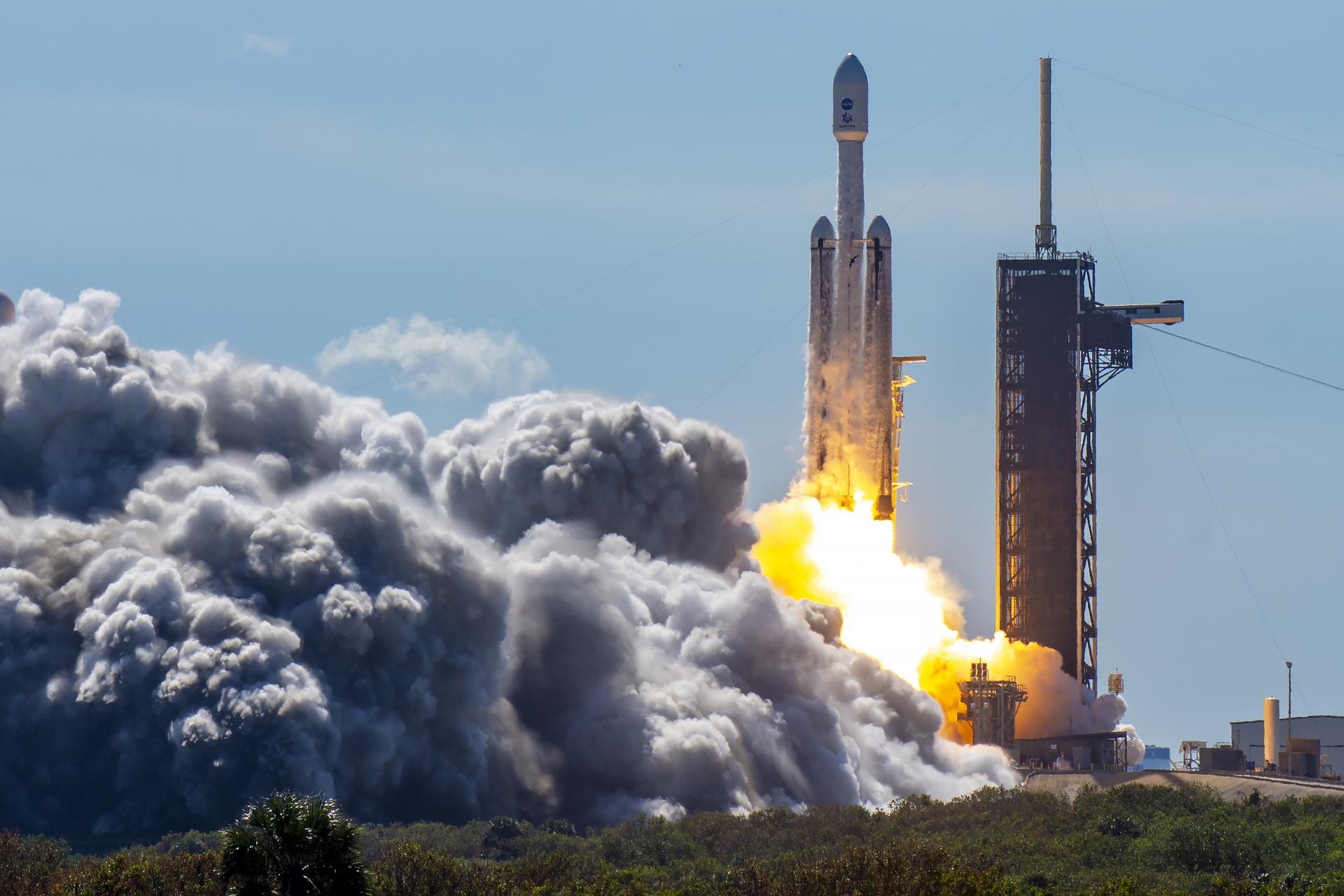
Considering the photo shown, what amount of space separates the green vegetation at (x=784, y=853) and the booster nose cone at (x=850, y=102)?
27.6 m

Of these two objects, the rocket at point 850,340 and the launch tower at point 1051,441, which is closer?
the rocket at point 850,340

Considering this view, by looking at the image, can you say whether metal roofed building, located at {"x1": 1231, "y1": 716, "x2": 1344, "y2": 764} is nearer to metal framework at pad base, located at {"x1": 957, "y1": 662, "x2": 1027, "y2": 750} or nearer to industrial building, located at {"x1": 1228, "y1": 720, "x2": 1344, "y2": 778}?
industrial building, located at {"x1": 1228, "y1": 720, "x2": 1344, "y2": 778}

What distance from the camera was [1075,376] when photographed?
388ft

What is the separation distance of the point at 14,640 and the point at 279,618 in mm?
9465

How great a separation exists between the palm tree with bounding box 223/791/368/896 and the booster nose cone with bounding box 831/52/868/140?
55791 mm

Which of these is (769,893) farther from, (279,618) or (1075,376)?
(1075,376)

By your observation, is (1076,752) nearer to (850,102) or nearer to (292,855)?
(850,102)

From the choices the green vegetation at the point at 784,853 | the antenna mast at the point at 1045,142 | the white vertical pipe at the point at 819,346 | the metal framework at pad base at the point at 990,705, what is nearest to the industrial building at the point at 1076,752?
the metal framework at pad base at the point at 990,705

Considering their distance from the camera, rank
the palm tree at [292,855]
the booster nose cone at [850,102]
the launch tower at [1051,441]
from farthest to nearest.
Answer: the launch tower at [1051,441]
the booster nose cone at [850,102]
the palm tree at [292,855]

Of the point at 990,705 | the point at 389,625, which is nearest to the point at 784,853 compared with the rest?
the point at 389,625

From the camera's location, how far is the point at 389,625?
91.2 m

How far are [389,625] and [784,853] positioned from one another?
18.6 metres

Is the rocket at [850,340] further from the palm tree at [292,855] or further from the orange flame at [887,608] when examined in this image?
the palm tree at [292,855]

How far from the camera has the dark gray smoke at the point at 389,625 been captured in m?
87.8
